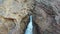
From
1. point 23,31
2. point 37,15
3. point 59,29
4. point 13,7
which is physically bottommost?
point 23,31

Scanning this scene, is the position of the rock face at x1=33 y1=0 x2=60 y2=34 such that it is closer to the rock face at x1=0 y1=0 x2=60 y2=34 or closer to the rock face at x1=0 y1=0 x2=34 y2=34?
the rock face at x1=0 y1=0 x2=60 y2=34

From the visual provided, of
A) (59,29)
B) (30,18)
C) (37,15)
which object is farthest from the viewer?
(30,18)

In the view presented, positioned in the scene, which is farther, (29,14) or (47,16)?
(29,14)

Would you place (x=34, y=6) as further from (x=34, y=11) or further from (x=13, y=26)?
(x=13, y=26)

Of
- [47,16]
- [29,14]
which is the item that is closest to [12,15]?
[29,14]

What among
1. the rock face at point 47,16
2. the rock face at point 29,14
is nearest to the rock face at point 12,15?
the rock face at point 29,14

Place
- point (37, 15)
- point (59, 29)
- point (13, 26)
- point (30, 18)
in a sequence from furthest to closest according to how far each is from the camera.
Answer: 1. point (30, 18)
2. point (37, 15)
3. point (13, 26)
4. point (59, 29)

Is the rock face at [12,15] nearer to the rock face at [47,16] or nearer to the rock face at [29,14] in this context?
the rock face at [29,14]

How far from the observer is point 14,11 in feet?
7.86


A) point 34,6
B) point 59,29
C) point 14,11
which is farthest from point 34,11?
point 59,29

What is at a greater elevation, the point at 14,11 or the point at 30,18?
the point at 14,11

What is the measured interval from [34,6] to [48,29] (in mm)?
563

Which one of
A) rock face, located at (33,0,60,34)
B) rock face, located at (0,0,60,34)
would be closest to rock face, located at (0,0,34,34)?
rock face, located at (0,0,60,34)

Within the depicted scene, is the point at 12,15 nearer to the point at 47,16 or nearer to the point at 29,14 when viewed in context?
the point at 29,14
